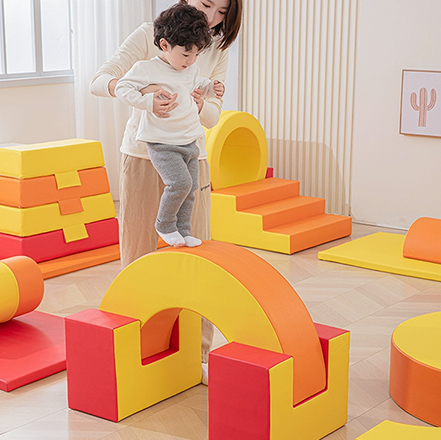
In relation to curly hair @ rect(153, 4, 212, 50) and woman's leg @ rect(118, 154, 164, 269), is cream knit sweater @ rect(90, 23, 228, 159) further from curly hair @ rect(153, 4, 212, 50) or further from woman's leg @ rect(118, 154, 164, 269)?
curly hair @ rect(153, 4, 212, 50)

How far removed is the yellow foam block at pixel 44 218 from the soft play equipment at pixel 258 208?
922mm

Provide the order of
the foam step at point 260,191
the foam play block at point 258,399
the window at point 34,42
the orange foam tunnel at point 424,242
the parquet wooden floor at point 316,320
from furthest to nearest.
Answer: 1. the window at point 34,42
2. the foam step at point 260,191
3. the orange foam tunnel at point 424,242
4. the parquet wooden floor at point 316,320
5. the foam play block at point 258,399

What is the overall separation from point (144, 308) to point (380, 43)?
361cm

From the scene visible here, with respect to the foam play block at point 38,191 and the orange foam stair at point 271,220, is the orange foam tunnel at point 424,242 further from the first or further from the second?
the foam play block at point 38,191

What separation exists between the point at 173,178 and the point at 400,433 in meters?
1.04

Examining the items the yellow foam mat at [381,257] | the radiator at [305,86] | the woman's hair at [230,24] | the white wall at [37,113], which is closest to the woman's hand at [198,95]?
the woman's hair at [230,24]

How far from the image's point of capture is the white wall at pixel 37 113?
575 cm

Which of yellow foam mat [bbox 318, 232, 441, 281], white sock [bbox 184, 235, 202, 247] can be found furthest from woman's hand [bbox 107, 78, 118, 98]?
yellow foam mat [bbox 318, 232, 441, 281]

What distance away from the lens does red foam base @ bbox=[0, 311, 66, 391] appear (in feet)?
9.35

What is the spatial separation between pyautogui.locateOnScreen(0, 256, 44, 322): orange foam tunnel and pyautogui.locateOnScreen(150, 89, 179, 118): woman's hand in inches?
49.7

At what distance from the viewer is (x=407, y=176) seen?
5.43 metres

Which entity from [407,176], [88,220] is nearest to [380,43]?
[407,176]

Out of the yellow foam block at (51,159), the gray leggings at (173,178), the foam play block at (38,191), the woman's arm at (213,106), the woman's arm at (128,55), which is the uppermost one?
the woman's arm at (128,55)

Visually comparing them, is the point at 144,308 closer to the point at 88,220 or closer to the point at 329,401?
the point at 329,401
